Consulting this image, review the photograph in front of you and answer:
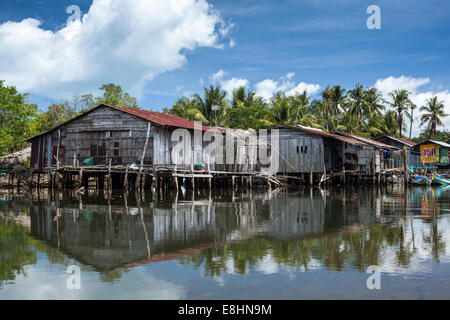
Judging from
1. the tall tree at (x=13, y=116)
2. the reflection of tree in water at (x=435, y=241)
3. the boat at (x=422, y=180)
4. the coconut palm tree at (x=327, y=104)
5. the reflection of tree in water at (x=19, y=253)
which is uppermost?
the coconut palm tree at (x=327, y=104)

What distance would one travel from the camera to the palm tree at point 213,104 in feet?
137

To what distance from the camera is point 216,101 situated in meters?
42.2

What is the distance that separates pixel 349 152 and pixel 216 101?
1462cm

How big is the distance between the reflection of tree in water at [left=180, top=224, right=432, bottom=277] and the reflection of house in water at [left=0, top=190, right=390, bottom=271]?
0.50 m

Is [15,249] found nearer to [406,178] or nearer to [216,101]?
[406,178]

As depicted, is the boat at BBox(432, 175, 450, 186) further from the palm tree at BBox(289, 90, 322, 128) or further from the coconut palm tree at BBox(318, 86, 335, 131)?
the coconut palm tree at BBox(318, 86, 335, 131)

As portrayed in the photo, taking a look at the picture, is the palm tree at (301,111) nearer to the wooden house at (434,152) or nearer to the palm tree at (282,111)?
the palm tree at (282,111)

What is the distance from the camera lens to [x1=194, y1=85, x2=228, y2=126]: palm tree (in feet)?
137

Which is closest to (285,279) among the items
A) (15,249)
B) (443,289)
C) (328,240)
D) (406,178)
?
(443,289)

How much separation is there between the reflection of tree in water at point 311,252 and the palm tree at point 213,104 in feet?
109

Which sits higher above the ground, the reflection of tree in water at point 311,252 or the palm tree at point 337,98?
the palm tree at point 337,98

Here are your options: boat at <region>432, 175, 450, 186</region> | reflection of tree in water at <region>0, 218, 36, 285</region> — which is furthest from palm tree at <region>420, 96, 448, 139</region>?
reflection of tree in water at <region>0, 218, 36, 285</region>

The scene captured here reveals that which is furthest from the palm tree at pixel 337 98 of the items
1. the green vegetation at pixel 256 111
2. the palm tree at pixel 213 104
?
the palm tree at pixel 213 104

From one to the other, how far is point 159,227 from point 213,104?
106 feet
